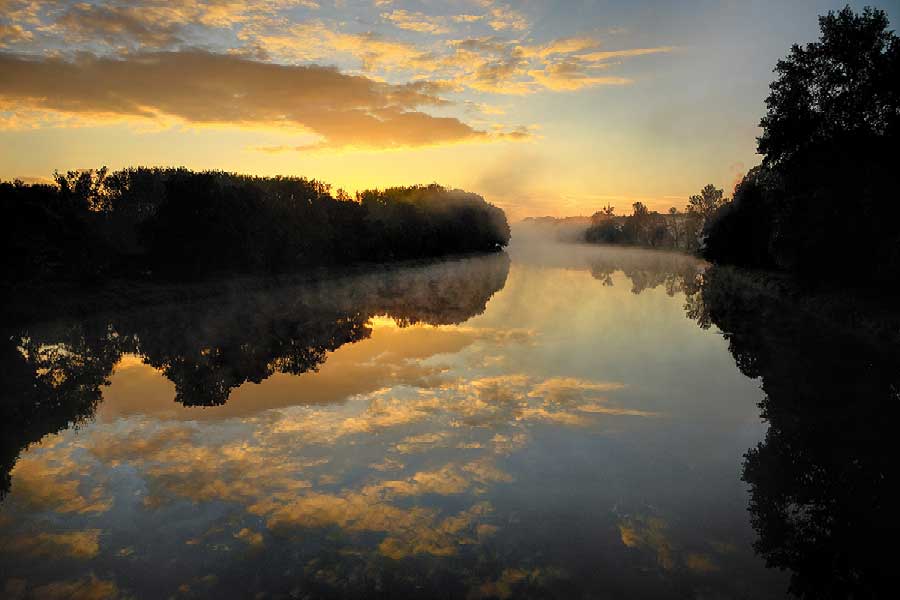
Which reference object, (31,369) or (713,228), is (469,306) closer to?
(31,369)

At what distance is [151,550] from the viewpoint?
28.8 feet

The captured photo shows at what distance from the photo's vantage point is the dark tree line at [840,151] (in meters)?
36.2

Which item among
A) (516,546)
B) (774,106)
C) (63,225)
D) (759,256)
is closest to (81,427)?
(516,546)

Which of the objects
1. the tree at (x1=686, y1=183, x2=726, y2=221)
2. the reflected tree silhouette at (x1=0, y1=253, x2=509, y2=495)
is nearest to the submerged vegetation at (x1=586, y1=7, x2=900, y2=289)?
the reflected tree silhouette at (x1=0, y1=253, x2=509, y2=495)

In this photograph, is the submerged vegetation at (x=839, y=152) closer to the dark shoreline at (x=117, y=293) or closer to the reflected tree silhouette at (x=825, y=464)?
the reflected tree silhouette at (x=825, y=464)

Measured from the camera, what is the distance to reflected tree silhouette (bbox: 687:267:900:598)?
8336 mm

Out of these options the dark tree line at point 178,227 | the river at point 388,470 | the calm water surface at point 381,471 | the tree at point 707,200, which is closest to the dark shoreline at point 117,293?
the dark tree line at point 178,227

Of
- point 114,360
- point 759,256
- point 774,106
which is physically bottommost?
point 114,360

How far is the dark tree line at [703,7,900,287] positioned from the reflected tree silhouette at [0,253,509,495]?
24658 mm

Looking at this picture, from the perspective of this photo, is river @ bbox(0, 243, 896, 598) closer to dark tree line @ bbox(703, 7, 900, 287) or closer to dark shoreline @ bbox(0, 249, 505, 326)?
dark shoreline @ bbox(0, 249, 505, 326)

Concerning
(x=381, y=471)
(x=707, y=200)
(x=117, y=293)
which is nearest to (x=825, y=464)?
(x=381, y=471)

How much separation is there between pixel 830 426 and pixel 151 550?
15420mm

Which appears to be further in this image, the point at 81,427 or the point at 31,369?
the point at 31,369

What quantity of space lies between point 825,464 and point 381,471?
9.41 m
